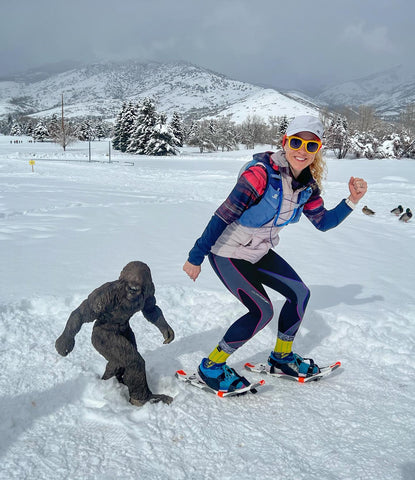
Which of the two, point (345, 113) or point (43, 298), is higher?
point (345, 113)

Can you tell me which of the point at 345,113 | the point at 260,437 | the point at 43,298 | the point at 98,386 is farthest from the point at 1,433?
the point at 345,113

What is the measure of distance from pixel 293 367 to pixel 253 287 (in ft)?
2.72

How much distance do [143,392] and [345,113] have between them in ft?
192

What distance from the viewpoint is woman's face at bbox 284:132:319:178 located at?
2.54 m

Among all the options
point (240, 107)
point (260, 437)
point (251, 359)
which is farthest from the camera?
point (240, 107)

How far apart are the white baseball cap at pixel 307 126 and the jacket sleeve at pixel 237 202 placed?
0.35 metres

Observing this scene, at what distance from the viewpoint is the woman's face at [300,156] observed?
254cm

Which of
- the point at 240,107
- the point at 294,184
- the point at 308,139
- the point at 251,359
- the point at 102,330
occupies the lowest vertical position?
the point at 251,359

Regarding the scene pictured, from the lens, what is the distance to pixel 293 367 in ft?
9.93

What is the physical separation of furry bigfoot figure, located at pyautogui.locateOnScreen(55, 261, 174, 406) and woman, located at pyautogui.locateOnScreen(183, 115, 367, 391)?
15.0 inches

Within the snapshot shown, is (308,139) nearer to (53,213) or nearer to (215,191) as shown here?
(53,213)

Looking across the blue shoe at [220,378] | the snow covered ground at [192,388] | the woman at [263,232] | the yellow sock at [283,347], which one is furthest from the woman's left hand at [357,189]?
the blue shoe at [220,378]

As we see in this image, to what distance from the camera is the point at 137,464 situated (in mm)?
2064

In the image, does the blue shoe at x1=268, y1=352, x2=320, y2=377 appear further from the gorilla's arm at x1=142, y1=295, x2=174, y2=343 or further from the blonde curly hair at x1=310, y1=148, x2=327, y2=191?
the blonde curly hair at x1=310, y1=148, x2=327, y2=191
